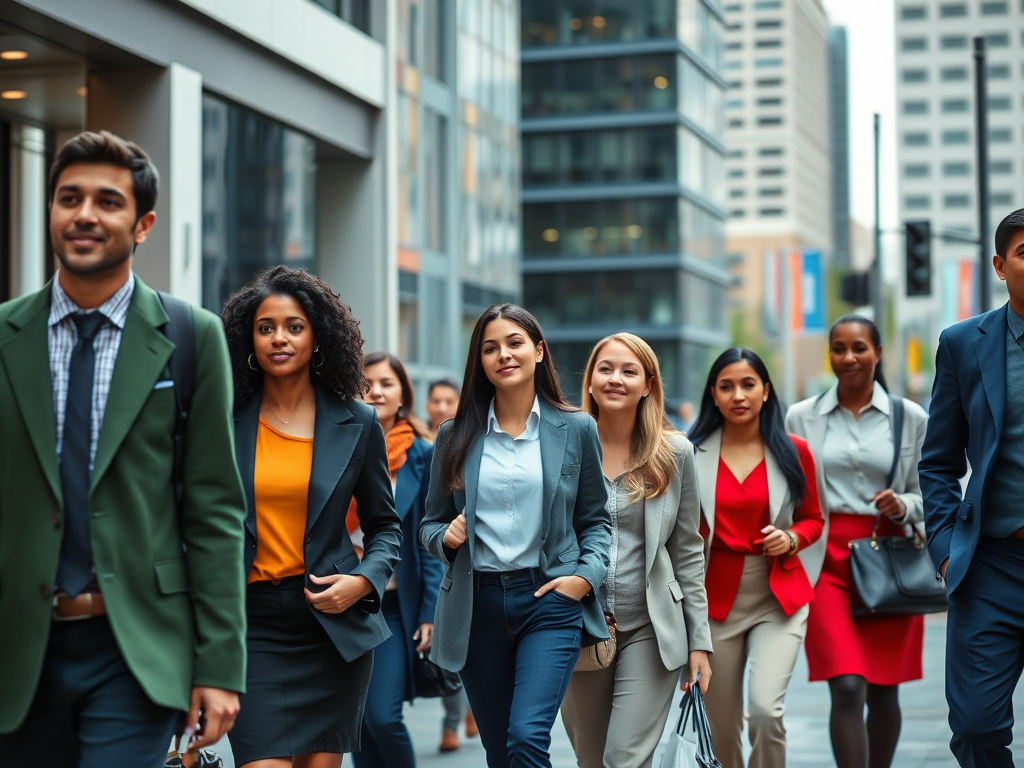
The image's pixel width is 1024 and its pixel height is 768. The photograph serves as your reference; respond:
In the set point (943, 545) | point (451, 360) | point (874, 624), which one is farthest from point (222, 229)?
point (943, 545)

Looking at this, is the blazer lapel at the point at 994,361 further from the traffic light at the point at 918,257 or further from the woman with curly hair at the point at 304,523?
the traffic light at the point at 918,257

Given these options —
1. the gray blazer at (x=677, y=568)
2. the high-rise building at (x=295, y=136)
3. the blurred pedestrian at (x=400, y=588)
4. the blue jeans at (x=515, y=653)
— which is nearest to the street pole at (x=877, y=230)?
the high-rise building at (x=295, y=136)

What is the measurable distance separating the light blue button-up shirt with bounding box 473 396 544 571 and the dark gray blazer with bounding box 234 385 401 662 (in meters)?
0.43

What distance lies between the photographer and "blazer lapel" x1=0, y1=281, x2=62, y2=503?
3.54 metres

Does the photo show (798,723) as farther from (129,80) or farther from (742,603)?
(129,80)

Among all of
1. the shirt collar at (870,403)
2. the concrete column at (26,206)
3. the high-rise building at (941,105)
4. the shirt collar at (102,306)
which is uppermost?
the high-rise building at (941,105)

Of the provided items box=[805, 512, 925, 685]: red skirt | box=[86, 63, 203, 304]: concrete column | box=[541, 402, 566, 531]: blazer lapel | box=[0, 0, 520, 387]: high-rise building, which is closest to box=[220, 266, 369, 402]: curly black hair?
box=[541, 402, 566, 531]: blazer lapel

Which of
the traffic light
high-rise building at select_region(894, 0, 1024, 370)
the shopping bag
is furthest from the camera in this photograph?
high-rise building at select_region(894, 0, 1024, 370)

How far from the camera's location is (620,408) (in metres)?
6.52

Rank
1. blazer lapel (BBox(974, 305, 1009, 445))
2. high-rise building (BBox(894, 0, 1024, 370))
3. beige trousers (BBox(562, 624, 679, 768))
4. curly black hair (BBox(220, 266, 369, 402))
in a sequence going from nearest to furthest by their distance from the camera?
blazer lapel (BBox(974, 305, 1009, 445)) → curly black hair (BBox(220, 266, 369, 402)) → beige trousers (BBox(562, 624, 679, 768)) → high-rise building (BBox(894, 0, 1024, 370))

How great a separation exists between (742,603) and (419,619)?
161 centimetres

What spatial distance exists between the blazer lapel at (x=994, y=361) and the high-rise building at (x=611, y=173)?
61662mm

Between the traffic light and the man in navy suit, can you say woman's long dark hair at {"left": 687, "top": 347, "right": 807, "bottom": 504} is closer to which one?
the man in navy suit

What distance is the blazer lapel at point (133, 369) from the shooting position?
11.7 feet
